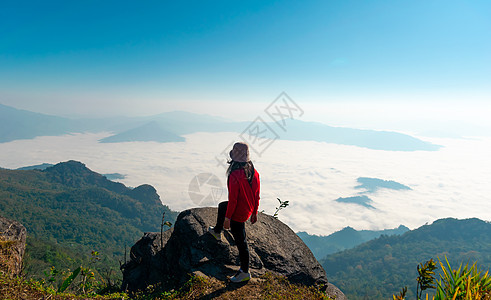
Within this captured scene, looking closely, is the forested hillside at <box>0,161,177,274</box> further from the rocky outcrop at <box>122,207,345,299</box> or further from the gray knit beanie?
the gray knit beanie

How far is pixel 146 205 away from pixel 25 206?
49.9 m

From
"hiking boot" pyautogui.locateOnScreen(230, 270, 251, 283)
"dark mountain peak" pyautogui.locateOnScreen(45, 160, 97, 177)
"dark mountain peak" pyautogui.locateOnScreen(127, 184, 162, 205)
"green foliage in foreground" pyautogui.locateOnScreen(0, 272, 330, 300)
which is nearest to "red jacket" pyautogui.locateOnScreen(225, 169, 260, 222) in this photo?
"hiking boot" pyautogui.locateOnScreen(230, 270, 251, 283)

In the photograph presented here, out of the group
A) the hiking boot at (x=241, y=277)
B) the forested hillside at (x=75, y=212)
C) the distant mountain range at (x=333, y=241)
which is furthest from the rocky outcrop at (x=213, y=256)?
the distant mountain range at (x=333, y=241)

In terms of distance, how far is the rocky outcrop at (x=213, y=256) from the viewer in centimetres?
561

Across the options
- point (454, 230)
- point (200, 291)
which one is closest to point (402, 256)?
point (454, 230)

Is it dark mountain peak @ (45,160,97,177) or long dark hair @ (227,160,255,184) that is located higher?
long dark hair @ (227,160,255,184)

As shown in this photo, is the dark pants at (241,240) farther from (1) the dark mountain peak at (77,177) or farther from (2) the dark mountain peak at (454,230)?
(1) the dark mountain peak at (77,177)

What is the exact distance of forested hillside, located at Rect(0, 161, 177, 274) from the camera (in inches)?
3500

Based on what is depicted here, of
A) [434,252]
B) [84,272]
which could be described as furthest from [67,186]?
[434,252]

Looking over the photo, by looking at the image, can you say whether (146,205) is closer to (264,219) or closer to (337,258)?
(337,258)

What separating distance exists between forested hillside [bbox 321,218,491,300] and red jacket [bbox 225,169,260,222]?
93.4 m

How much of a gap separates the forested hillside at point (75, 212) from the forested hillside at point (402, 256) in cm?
7884

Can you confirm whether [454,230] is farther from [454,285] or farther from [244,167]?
[244,167]

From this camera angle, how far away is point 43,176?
525 ft
